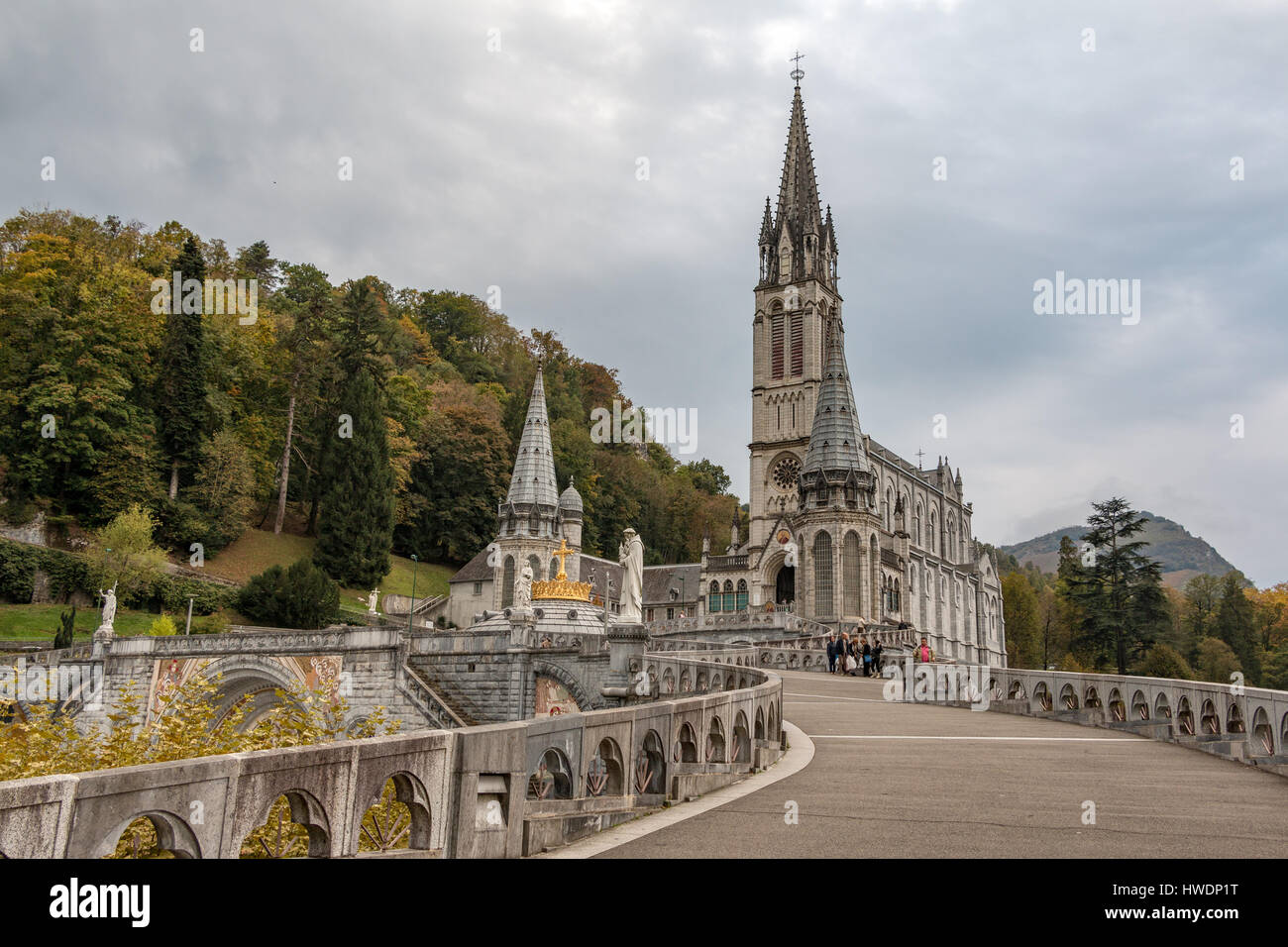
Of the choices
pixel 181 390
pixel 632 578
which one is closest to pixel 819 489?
pixel 632 578

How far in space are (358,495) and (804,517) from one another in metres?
29.6

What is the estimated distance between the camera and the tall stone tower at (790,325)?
8469 cm

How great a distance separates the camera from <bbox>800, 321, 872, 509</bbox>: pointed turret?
57.3 m

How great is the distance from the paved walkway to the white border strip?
11 cm

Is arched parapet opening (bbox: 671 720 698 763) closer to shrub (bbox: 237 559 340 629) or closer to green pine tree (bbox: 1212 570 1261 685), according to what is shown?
shrub (bbox: 237 559 340 629)

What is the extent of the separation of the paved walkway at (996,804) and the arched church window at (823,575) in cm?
4072

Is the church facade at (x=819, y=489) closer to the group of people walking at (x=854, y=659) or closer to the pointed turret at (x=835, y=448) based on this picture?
the pointed turret at (x=835, y=448)

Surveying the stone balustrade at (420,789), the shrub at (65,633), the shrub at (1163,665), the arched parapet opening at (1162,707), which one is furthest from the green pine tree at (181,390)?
the stone balustrade at (420,789)

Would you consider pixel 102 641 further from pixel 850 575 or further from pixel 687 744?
pixel 687 744

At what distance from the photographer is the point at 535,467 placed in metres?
74.3

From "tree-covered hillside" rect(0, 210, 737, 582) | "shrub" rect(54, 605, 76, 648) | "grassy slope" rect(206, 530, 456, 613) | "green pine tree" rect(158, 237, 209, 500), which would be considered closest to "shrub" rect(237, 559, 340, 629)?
"grassy slope" rect(206, 530, 456, 613)

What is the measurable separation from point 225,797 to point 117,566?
170ft
